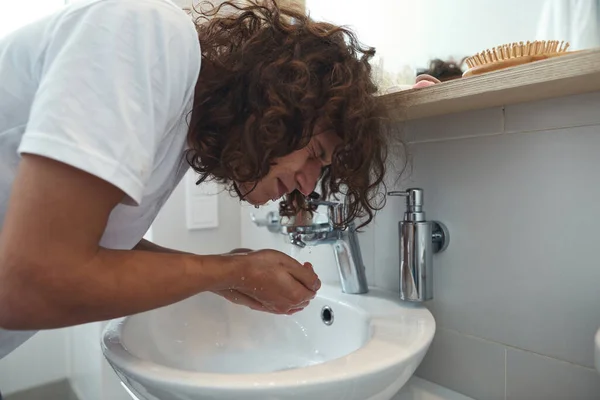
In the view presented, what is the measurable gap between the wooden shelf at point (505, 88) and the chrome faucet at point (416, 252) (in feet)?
0.40

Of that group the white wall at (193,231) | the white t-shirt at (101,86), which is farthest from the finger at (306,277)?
the white wall at (193,231)

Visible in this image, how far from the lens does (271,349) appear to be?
773 millimetres

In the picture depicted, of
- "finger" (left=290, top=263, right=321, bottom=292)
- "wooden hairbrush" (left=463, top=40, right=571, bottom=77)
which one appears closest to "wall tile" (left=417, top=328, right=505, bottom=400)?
"finger" (left=290, top=263, right=321, bottom=292)

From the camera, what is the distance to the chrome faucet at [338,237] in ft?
2.31

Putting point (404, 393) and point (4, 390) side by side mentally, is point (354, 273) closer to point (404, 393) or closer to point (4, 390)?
point (404, 393)

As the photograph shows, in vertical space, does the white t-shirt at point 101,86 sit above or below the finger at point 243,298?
above

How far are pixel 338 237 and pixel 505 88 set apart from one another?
1.09 feet

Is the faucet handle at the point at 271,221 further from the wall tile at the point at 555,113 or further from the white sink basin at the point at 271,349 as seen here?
the wall tile at the point at 555,113

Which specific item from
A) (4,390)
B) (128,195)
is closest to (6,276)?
(128,195)

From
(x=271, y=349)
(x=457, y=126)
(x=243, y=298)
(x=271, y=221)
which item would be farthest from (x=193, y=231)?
(x=457, y=126)

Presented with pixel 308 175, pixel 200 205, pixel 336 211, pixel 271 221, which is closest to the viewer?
pixel 308 175

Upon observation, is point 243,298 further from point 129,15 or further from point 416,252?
point 129,15

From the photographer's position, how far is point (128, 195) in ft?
1.21

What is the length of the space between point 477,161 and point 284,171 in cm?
28
